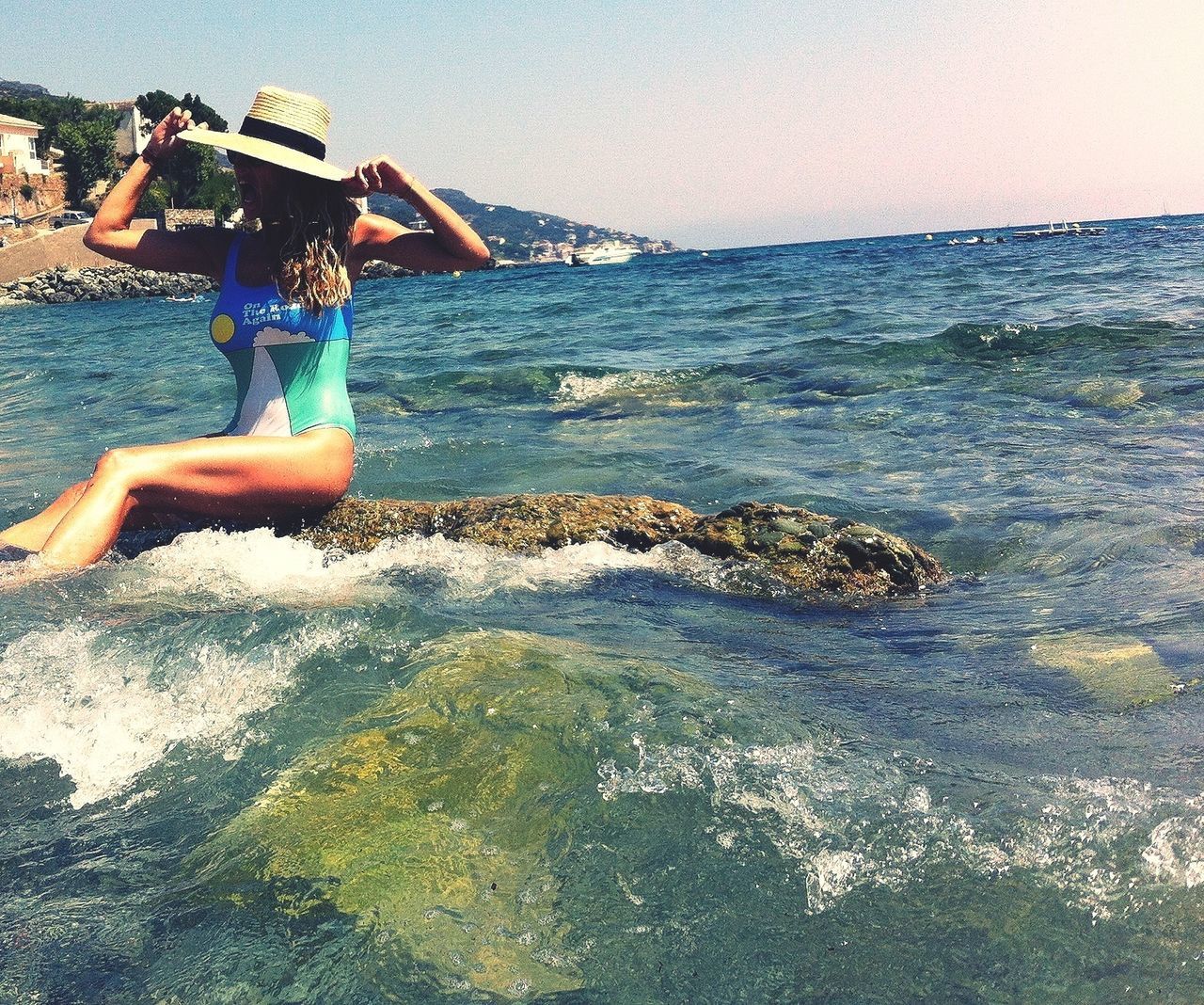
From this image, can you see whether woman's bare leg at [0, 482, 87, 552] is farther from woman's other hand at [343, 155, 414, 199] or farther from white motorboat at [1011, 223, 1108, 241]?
white motorboat at [1011, 223, 1108, 241]

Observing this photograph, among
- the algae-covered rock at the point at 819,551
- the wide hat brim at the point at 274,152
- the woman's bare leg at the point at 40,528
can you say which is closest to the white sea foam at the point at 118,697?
the woman's bare leg at the point at 40,528

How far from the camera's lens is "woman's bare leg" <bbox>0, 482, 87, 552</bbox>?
4.17 meters

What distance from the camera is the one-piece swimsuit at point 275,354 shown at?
4.45 meters

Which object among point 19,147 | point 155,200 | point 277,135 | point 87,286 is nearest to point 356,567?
point 277,135

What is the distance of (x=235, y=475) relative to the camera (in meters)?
4.41

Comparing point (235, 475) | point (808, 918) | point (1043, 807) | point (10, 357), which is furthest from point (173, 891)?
point (10, 357)

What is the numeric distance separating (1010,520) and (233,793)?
492 centimetres

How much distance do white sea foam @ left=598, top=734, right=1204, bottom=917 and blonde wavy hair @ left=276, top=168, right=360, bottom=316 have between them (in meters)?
2.63

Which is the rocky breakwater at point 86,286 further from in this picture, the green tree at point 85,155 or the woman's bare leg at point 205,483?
the woman's bare leg at point 205,483

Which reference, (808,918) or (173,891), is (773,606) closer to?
(808,918)

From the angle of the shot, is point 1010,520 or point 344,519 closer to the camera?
point 344,519

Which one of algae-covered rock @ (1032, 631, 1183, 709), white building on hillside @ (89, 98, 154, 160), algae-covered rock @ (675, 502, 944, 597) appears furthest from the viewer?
white building on hillside @ (89, 98, 154, 160)

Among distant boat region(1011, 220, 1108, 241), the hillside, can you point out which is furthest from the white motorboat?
the hillside

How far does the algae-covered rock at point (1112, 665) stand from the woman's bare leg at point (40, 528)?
4022 millimetres
